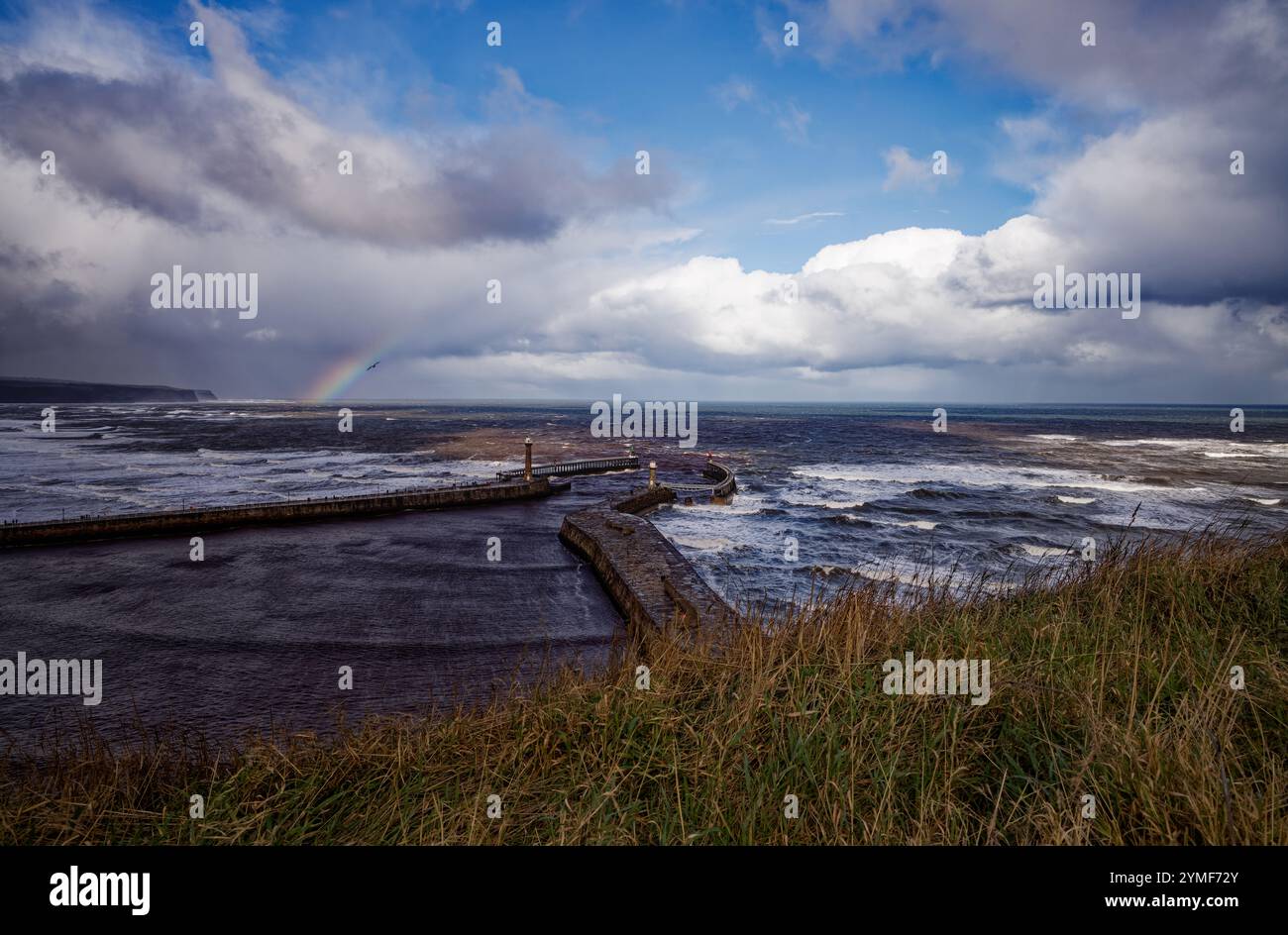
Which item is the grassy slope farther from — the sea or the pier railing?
the pier railing

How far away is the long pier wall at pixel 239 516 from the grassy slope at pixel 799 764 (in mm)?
14662

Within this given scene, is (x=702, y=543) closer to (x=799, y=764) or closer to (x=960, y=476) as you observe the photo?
(x=799, y=764)

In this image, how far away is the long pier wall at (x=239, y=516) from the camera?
1505 centimetres

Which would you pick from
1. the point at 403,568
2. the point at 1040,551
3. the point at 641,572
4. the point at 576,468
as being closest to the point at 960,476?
the point at 1040,551

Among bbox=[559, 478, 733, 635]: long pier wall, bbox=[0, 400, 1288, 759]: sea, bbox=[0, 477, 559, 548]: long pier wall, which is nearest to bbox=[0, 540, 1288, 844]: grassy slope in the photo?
bbox=[0, 400, 1288, 759]: sea

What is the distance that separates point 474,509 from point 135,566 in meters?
9.64

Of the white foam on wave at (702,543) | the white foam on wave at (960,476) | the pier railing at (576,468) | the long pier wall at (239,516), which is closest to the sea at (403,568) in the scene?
the white foam on wave at (702,543)

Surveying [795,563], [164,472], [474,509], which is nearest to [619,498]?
[474,509]

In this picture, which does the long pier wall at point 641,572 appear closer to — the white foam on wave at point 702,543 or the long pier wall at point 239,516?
the white foam on wave at point 702,543

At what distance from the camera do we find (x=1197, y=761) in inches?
111

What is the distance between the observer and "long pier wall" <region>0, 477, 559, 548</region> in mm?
15047

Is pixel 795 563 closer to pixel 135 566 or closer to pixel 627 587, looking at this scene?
pixel 627 587

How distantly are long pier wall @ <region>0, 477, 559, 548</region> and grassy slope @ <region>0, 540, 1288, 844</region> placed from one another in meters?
14.7

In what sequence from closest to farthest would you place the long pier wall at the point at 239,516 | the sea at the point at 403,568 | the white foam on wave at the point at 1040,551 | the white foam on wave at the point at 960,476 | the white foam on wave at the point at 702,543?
the sea at the point at 403,568 → the long pier wall at the point at 239,516 → the white foam on wave at the point at 702,543 → the white foam on wave at the point at 1040,551 → the white foam on wave at the point at 960,476
